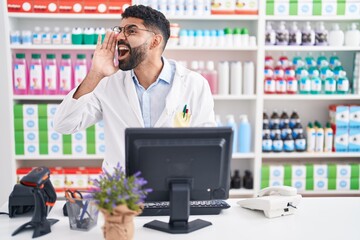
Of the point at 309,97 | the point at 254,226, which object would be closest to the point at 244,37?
the point at 309,97

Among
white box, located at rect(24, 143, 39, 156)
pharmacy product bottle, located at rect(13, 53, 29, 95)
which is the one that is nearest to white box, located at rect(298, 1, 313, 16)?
pharmacy product bottle, located at rect(13, 53, 29, 95)

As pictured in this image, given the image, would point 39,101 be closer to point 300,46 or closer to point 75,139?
point 75,139

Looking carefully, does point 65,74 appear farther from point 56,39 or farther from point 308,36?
point 308,36

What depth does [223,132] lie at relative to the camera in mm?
1919

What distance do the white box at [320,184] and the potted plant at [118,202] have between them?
2.72m

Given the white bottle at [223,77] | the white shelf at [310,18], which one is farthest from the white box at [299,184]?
the white shelf at [310,18]

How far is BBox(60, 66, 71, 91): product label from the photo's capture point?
3.83 meters

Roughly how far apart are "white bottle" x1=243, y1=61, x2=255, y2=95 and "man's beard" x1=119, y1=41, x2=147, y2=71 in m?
1.51

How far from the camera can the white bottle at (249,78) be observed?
395cm

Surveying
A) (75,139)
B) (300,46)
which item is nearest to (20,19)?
Result: (75,139)

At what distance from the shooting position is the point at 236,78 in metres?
3.96

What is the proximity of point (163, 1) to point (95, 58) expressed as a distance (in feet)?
4.81

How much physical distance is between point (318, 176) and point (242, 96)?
0.92 m

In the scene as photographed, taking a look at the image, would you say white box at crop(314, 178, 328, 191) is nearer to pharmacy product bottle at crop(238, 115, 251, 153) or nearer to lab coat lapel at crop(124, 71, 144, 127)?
pharmacy product bottle at crop(238, 115, 251, 153)
